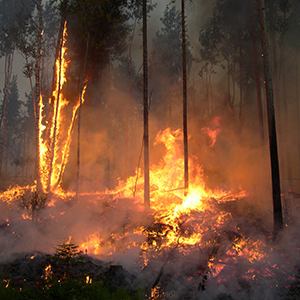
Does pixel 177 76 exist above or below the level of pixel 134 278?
above

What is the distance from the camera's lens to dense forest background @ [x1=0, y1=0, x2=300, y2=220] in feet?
46.1

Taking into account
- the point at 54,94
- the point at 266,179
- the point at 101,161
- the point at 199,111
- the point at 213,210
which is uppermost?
the point at 199,111

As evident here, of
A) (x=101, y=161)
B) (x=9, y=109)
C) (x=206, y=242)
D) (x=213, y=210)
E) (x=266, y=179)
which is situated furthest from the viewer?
(x=9, y=109)

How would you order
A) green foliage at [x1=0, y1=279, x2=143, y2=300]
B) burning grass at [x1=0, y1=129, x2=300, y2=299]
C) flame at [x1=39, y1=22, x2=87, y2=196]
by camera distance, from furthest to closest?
1. flame at [x1=39, y1=22, x2=87, y2=196]
2. burning grass at [x1=0, y1=129, x2=300, y2=299]
3. green foliage at [x1=0, y1=279, x2=143, y2=300]

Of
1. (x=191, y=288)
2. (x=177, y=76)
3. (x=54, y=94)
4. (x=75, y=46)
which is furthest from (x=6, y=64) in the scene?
(x=191, y=288)

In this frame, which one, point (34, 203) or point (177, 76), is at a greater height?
point (177, 76)

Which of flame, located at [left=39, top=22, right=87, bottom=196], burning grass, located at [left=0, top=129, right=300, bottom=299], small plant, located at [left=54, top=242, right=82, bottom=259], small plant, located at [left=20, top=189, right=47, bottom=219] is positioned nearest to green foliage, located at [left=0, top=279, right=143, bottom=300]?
burning grass, located at [left=0, top=129, right=300, bottom=299]

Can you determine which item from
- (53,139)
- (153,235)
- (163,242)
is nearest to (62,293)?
(163,242)

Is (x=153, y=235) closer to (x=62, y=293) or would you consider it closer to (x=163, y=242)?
(x=163, y=242)

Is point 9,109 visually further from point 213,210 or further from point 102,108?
point 213,210

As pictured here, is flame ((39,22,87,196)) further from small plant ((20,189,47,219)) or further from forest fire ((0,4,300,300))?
small plant ((20,189,47,219))

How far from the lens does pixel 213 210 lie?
10.4 m

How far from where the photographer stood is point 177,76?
2948cm

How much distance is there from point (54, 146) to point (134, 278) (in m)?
8.61
